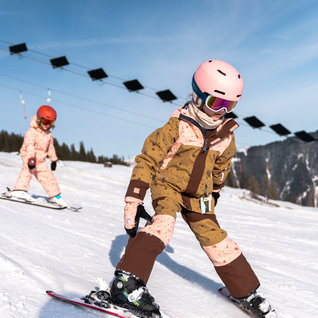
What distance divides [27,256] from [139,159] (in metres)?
1.21

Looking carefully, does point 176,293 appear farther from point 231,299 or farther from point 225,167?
point 225,167

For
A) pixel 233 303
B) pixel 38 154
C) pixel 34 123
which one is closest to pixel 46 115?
Result: pixel 34 123

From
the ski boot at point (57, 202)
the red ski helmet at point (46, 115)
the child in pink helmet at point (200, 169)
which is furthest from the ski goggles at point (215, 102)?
the ski boot at point (57, 202)

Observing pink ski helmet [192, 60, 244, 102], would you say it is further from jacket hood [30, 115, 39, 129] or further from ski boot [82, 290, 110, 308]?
jacket hood [30, 115, 39, 129]

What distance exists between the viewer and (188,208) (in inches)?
83.4

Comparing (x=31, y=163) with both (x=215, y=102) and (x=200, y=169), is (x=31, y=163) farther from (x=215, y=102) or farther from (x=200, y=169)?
(x=215, y=102)

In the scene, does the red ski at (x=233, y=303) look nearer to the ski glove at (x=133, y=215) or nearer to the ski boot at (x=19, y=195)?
the ski glove at (x=133, y=215)

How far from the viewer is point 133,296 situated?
1.67 m

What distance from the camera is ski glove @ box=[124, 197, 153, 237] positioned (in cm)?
176

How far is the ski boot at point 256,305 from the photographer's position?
1.94 metres

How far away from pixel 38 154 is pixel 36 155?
4 centimetres

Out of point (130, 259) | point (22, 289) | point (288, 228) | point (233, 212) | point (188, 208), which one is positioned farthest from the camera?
point (233, 212)

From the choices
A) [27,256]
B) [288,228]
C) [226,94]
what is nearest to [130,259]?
[27,256]

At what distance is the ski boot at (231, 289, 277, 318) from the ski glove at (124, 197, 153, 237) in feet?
3.09
